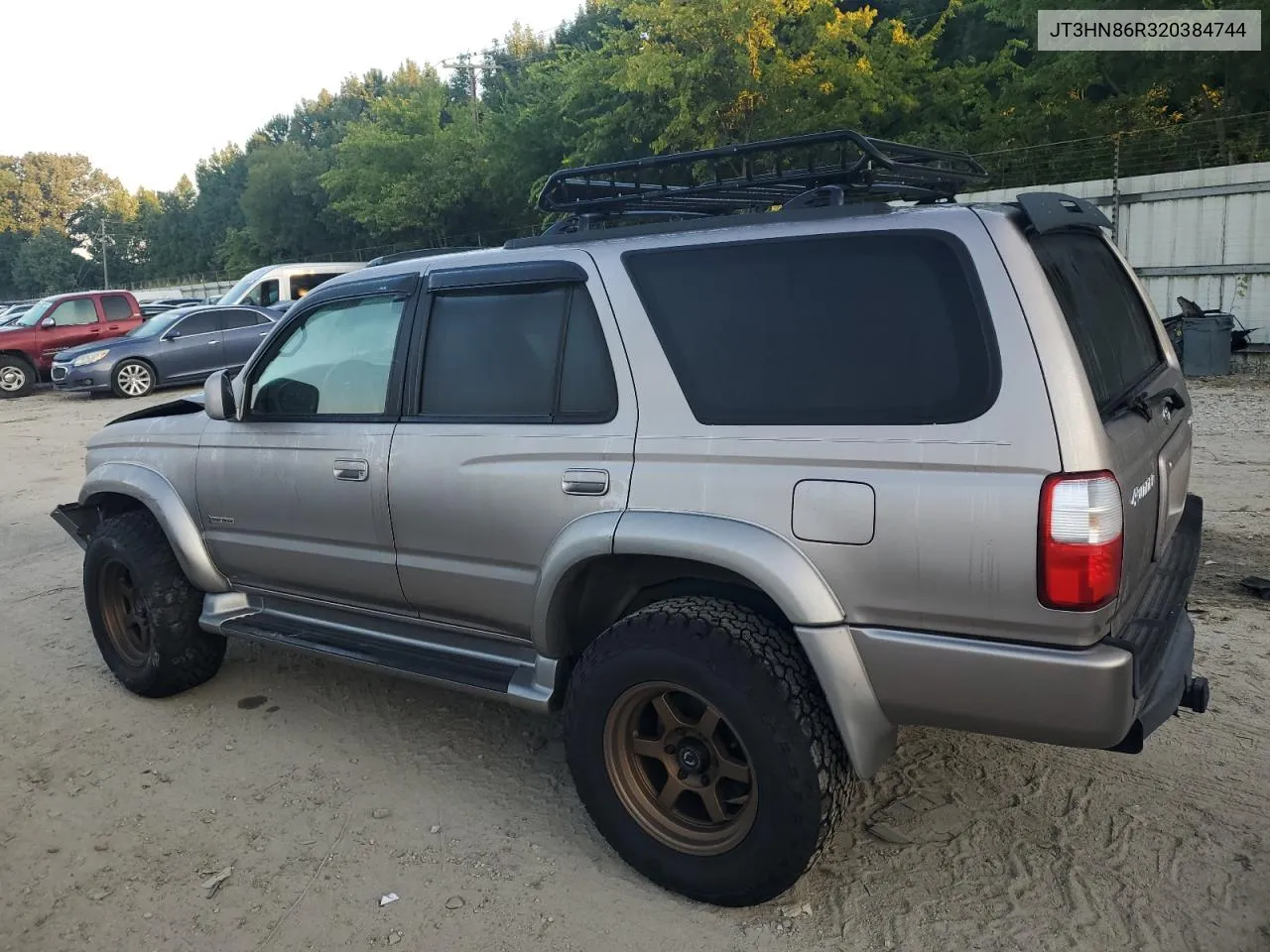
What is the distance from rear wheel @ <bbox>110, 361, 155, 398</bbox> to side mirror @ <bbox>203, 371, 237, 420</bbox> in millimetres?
14374

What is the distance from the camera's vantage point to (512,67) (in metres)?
54.9

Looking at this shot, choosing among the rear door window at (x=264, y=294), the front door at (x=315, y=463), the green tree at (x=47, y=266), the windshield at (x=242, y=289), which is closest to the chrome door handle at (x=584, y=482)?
the front door at (x=315, y=463)

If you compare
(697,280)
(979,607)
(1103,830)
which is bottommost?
(1103,830)

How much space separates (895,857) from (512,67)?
189 feet

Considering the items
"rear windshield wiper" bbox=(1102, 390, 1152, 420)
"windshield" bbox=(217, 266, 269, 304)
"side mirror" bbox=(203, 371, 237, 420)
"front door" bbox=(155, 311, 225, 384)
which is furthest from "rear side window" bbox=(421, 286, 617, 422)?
"windshield" bbox=(217, 266, 269, 304)

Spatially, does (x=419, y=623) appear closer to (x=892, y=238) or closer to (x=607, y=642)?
(x=607, y=642)

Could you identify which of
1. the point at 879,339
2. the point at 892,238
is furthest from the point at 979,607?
the point at 892,238

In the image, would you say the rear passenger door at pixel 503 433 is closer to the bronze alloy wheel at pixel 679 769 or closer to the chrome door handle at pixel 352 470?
the chrome door handle at pixel 352 470

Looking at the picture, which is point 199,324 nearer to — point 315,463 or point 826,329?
point 315,463

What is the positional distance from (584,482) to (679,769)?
2.96ft

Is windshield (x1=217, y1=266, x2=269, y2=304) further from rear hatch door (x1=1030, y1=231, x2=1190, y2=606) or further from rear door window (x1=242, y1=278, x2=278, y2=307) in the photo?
rear hatch door (x1=1030, y1=231, x2=1190, y2=606)

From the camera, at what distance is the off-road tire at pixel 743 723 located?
2609 millimetres

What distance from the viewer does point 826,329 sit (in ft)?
8.81

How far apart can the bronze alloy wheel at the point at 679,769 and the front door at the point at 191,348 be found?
52.0 feet
